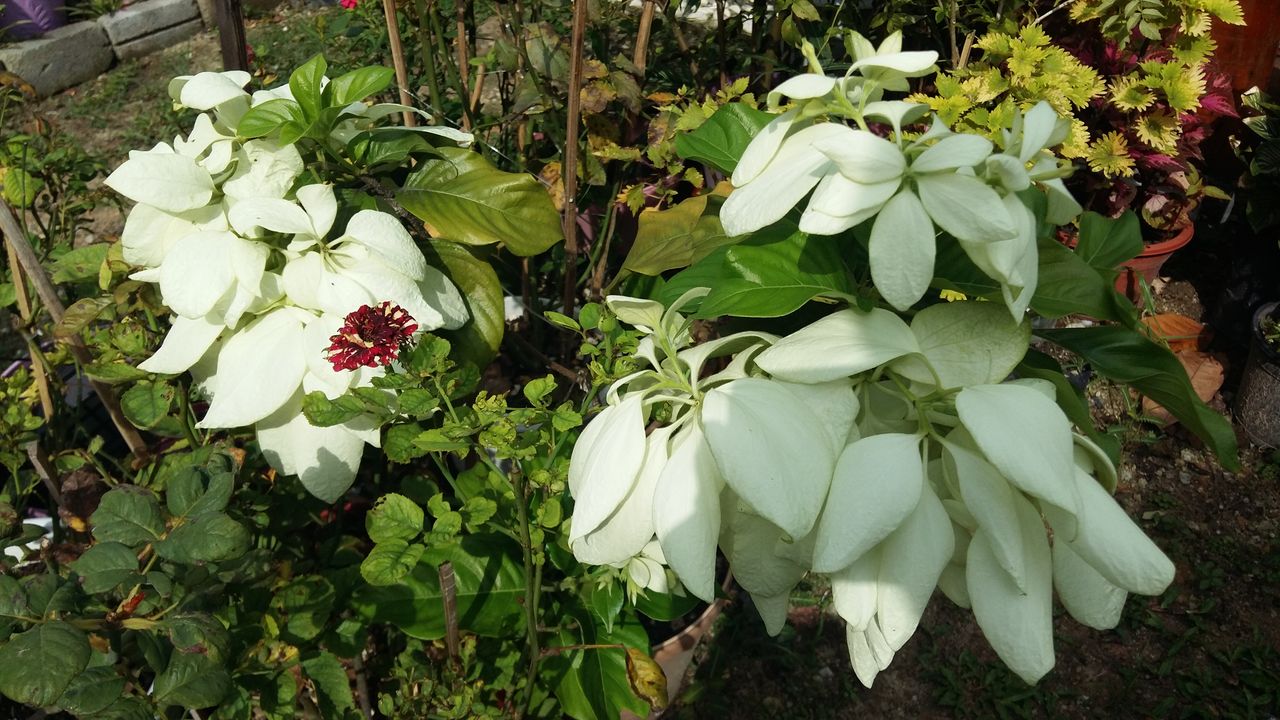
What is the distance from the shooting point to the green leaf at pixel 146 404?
3.34 feet

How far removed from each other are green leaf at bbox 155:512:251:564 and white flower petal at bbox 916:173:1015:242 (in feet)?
2.08

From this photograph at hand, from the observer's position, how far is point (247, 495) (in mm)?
1089

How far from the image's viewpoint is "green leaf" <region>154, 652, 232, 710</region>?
29.1 inches

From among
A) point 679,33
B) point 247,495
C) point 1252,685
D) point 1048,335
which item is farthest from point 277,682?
point 1252,685

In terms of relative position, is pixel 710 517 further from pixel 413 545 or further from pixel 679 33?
pixel 679 33

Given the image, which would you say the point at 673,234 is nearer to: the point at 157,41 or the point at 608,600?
the point at 608,600

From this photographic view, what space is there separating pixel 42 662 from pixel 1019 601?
0.73 meters

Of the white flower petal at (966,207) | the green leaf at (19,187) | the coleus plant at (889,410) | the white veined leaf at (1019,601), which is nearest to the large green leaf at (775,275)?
the coleus plant at (889,410)

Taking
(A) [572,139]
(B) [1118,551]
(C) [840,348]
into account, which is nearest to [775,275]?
(C) [840,348]

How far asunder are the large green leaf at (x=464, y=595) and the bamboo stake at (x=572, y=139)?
0.42m

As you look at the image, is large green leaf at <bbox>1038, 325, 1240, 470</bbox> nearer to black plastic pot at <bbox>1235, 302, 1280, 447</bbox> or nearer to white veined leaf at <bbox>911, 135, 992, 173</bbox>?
white veined leaf at <bbox>911, 135, 992, 173</bbox>

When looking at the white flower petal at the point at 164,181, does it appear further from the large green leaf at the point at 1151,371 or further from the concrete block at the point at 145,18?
the concrete block at the point at 145,18

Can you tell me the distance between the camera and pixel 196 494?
0.84m

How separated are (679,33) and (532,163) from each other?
0.41m
